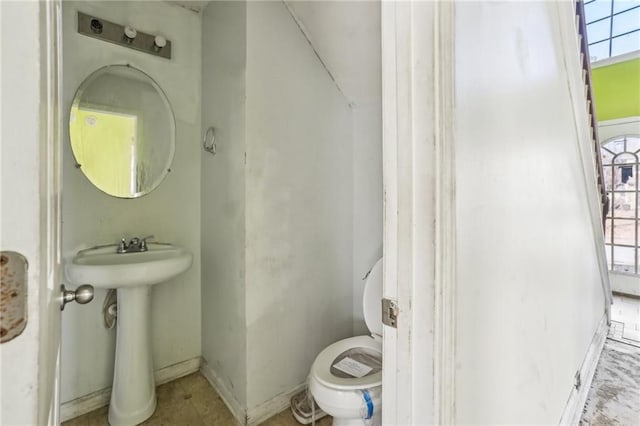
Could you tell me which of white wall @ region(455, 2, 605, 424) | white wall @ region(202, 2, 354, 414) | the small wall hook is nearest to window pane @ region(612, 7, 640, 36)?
white wall @ region(455, 2, 605, 424)

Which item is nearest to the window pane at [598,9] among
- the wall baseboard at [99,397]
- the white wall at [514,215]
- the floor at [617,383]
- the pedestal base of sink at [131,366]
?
the white wall at [514,215]

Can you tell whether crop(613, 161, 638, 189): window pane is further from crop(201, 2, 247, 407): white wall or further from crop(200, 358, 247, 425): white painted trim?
crop(200, 358, 247, 425): white painted trim

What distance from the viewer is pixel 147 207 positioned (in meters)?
1.67

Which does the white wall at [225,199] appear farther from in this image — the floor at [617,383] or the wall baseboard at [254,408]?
the floor at [617,383]

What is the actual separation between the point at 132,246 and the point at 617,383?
2.74 metres

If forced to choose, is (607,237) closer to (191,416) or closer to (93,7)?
(191,416)

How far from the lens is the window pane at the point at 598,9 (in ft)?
10.6

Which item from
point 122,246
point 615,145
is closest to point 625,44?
point 615,145

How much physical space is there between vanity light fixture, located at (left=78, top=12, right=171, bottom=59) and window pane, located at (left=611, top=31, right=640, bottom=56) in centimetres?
436

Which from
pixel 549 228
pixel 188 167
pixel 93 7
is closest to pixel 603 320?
pixel 549 228

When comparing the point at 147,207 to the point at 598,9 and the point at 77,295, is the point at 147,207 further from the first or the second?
the point at 598,9

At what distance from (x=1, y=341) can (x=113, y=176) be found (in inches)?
61.6

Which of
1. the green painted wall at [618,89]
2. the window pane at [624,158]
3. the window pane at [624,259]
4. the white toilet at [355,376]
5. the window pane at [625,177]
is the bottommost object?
the white toilet at [355,376]

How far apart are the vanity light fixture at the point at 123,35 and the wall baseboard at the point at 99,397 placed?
189 centimetres
